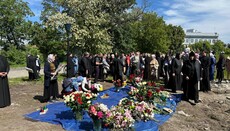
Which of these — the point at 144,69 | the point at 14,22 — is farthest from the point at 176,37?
the point at 144,69

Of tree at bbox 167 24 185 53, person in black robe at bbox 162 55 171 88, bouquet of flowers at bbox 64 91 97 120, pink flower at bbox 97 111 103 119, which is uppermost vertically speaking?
tree at bbox 167 24 185 53

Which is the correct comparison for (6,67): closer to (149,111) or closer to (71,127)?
(71,127)

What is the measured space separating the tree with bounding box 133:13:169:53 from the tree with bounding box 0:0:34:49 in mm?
19261

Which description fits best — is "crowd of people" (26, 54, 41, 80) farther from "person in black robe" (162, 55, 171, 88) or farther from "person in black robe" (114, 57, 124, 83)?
"person in black robe" (162, 55, 171, 88)

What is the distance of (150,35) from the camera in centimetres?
5119

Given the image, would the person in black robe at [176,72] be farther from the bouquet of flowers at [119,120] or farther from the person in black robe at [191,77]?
the bouquet of flowers at [119,120]

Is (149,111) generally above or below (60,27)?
below

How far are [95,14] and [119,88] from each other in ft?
51.2

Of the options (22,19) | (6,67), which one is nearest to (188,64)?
(6,67)

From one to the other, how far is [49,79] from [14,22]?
35.2m

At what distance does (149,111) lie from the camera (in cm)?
800

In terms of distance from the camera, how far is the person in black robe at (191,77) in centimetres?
1109

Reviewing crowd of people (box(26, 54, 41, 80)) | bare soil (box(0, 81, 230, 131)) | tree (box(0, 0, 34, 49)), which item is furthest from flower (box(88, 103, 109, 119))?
tree (box(0, 0, 34, 49))

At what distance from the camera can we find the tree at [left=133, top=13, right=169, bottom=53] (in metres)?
51.1
